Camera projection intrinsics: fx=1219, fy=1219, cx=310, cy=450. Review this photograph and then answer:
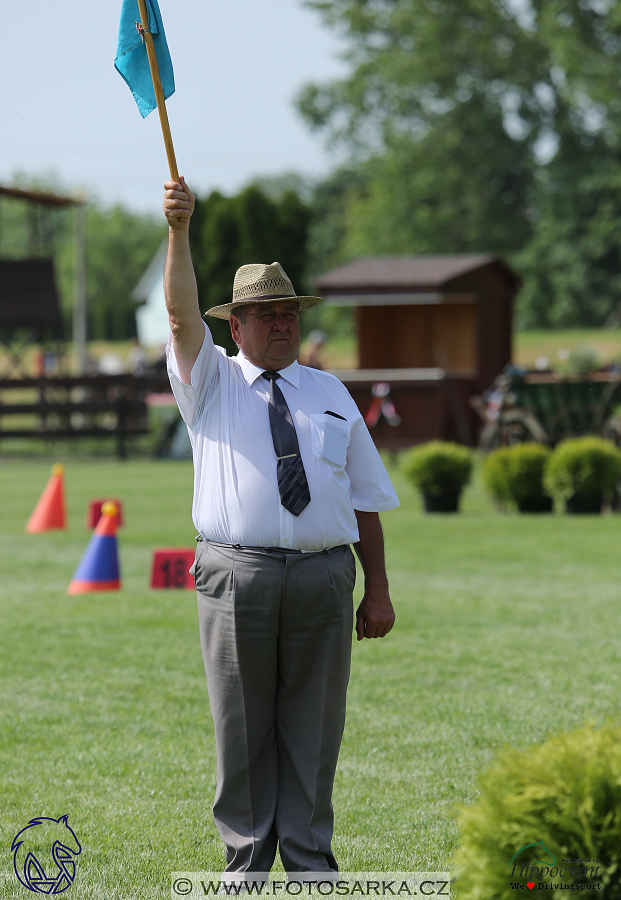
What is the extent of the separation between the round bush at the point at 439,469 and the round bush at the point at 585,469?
1079 millimetres

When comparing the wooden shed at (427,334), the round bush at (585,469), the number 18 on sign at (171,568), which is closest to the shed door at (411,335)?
the wooden shed at (427,334)

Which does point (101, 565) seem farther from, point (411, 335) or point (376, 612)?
point (411, 335)

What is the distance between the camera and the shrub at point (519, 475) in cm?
1546

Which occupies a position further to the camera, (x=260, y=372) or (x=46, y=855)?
(x=46, y=855)

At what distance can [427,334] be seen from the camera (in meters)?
30.1

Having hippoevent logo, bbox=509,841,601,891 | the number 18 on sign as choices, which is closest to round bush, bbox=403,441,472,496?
the number 18 on sign

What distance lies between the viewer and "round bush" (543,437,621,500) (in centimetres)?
1499

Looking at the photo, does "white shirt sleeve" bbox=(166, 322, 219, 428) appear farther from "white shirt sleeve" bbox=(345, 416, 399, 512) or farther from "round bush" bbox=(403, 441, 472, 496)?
"round bush" bbox=(403, 441, 472, 496)

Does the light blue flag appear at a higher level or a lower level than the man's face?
higher

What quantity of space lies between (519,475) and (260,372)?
38.5ft

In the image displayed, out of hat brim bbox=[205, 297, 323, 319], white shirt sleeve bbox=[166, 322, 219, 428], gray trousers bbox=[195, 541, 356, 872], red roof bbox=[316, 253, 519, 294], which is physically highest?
red roof bbox=[316, 253, 519, 294]

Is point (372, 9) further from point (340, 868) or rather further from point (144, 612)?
point (340, 868)

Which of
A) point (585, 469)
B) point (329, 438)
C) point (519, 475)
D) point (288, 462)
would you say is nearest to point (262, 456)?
point (288, 462)

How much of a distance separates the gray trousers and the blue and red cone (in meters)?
5.94
